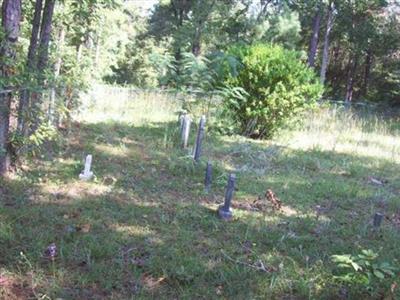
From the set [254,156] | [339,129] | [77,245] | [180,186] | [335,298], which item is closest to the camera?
[335,298]

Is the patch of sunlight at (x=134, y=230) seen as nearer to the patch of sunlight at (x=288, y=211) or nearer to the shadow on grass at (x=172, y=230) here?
the shadow on grass at (x=172, y=230)

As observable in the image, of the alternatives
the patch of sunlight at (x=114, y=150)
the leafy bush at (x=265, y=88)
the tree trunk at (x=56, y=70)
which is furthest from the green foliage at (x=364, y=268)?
the leafy bush at (x=265, y=88)

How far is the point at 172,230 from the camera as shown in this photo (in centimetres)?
384

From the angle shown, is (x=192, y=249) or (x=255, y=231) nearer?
(x=192, y=249)

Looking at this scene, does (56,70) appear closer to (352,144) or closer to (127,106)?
(127,106)

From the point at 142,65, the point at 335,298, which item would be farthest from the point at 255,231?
the point at 142,65

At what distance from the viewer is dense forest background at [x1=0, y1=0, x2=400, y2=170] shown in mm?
4602

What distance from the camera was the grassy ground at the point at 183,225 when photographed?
3002 mm

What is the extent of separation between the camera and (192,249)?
351 centimetres

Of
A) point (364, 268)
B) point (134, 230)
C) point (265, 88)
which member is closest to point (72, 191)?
point (134, 230)

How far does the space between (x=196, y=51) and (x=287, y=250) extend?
63.9 ft

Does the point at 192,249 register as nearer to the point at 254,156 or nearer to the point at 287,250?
the point at 287,250

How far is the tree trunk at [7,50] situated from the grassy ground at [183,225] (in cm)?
51

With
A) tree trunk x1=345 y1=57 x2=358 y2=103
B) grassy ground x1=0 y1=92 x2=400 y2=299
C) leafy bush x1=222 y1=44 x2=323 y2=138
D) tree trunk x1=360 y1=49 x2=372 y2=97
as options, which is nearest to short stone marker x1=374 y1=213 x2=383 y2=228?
grassy ground x1=0 y1=92 x2=400 y2=299
